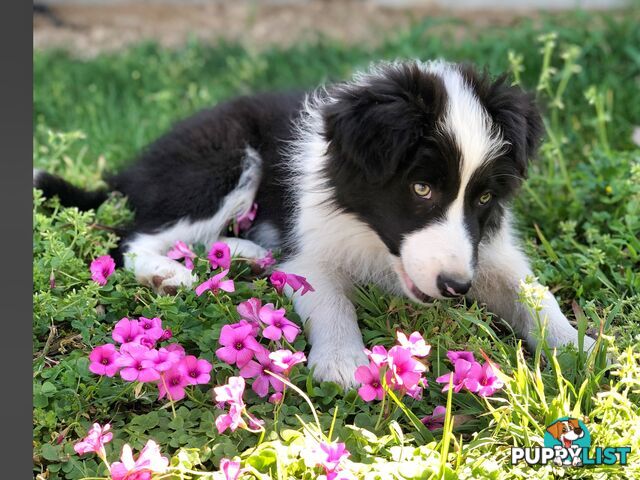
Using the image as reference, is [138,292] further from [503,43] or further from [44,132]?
[503,43]

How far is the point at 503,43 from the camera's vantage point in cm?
613

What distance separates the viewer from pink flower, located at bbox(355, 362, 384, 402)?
2.65 m

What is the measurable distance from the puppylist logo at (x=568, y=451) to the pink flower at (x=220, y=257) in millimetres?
1434

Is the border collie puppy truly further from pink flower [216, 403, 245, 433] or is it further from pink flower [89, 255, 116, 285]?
pink flower [216, 403, 245, 433]

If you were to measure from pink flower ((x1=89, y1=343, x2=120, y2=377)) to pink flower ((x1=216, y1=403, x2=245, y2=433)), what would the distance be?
490 mm

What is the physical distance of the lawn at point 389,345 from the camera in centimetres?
251

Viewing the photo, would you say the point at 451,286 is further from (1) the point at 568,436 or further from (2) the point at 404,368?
(1) the point at 568,436

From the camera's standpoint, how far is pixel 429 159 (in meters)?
3.01

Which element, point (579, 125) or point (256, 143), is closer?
point (256, 143)

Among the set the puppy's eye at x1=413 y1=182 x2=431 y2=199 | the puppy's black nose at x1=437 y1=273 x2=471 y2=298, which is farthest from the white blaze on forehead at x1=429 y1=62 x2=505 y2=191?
the puppy's black nose at x1=437 y1=273 x2=471 y2=298

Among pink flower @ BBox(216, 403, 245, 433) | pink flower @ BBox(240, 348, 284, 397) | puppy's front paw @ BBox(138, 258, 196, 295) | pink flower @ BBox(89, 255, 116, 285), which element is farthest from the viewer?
puppy's front paw @ BBox(138, 258, 196, 295)

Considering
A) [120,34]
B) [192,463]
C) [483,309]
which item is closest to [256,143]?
[483,309]

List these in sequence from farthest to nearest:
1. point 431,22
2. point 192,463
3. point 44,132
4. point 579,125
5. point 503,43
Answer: point 431,22 → point 503,43 → point 44,132 → point 579,125 → point 192,463

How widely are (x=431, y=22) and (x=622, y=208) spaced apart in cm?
325
